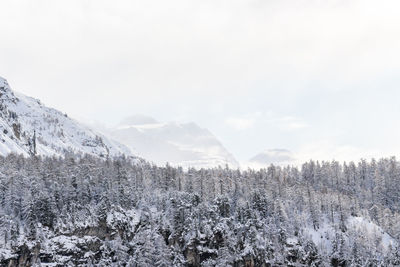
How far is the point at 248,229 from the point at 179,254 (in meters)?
29.7

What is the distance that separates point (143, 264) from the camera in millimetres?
141500

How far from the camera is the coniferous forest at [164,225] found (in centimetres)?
14738

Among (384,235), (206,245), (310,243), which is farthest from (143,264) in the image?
(384,235)

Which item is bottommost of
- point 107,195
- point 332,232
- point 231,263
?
point 231,263

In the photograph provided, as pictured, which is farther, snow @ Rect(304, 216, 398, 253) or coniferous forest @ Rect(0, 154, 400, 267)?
snow @ Rect(304, 216, 398, 253)

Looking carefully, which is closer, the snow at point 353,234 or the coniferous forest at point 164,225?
the coniferous forest at point 164,225

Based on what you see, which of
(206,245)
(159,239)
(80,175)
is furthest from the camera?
(80,175)

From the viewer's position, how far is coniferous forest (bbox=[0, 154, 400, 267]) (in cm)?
14738

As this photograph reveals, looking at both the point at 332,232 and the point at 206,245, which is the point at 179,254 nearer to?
the point at 206,245

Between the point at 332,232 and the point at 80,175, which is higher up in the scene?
→ the point at 80,175

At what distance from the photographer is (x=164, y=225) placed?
552 ft

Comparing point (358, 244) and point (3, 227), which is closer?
point (3, 227)

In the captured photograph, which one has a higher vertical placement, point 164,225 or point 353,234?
point 164,225

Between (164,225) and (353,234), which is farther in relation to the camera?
(353,234)
